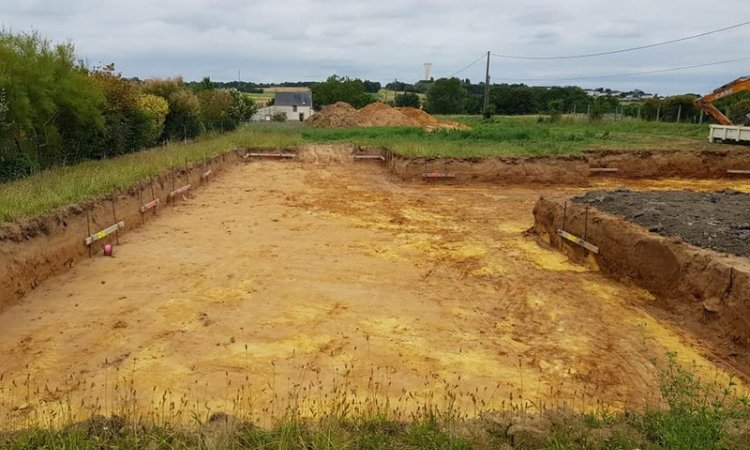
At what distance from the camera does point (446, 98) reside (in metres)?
72.9

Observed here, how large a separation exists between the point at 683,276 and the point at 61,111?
13844 mm

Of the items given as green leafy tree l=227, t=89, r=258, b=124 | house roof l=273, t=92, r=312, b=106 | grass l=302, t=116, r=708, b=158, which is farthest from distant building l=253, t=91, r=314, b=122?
grass l=302, t=116, r=708, b=158

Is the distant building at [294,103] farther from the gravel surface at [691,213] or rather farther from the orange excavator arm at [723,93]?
the gravel surface at [691,213]

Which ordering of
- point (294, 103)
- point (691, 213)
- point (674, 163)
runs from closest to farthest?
point (691, 213)
point (674, 163)
point (294, 103)

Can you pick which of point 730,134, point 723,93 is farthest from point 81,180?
point 723,93

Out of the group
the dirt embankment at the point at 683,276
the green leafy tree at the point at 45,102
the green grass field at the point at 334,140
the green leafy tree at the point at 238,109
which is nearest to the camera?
the dirt embankment at the point at 683,276

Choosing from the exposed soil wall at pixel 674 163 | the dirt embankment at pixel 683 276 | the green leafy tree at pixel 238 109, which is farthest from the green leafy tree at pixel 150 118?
the exposed soil wall at pixel 674 163

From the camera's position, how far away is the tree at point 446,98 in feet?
238

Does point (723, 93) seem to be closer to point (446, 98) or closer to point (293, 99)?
point (446, 98)

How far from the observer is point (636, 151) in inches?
808

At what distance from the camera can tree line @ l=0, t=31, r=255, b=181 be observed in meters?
11.8

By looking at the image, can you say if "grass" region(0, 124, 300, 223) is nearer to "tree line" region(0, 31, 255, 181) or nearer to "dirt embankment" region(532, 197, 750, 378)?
"tree line" region(0, 31, 255, 181)

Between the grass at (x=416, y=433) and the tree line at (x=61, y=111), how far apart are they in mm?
9740

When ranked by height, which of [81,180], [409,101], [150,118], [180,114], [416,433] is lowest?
[416,433]
